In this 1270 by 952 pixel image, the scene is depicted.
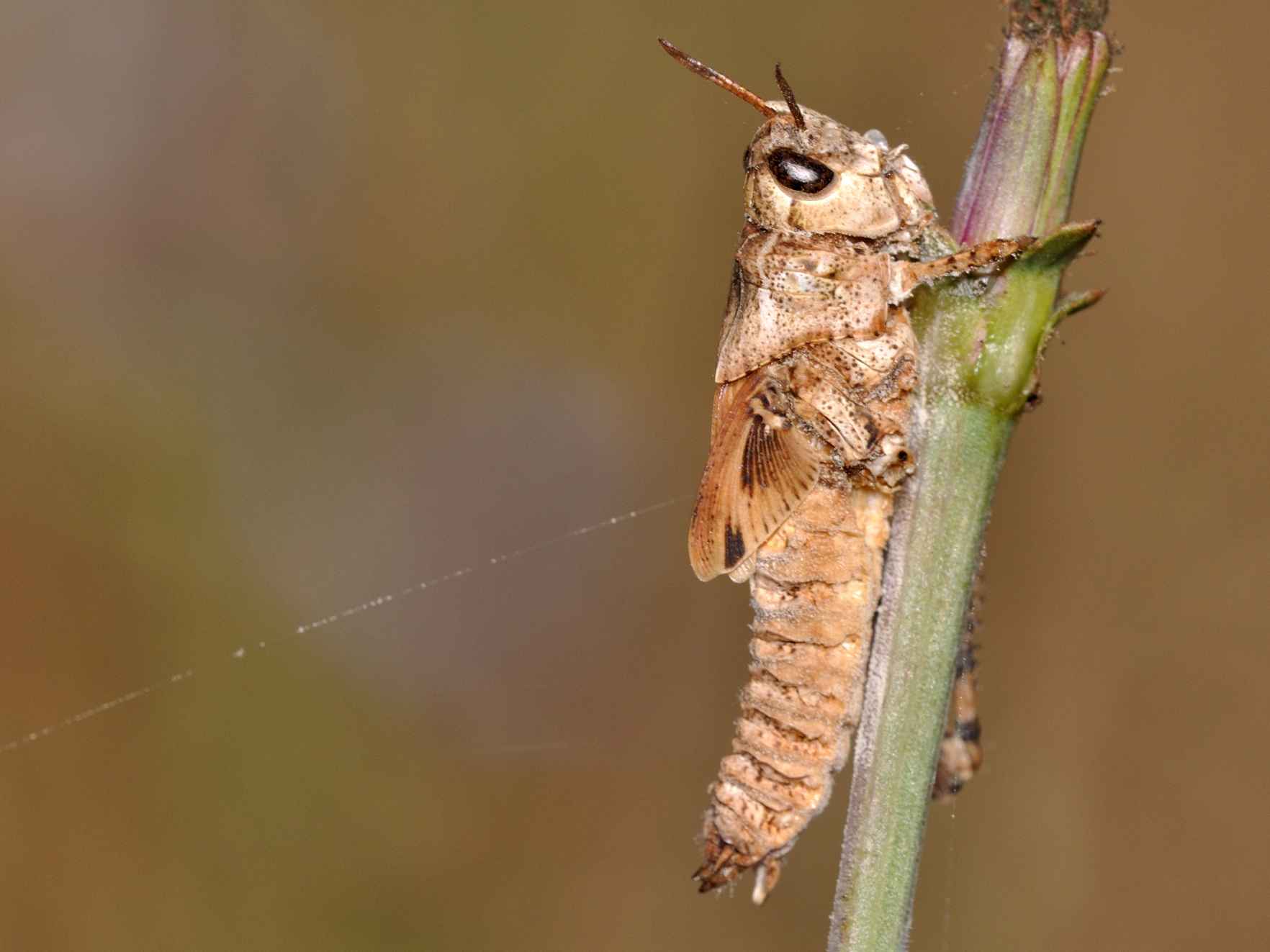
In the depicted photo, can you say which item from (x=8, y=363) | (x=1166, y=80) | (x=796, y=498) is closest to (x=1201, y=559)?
(x=1166, y=80)

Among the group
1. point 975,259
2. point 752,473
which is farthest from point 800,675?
point 975,259

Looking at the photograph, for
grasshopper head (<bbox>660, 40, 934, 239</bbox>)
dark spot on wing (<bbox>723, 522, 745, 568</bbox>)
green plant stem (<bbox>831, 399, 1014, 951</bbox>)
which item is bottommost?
green plant stem (<bbox>831, 399, 1014, 951</bbox>)

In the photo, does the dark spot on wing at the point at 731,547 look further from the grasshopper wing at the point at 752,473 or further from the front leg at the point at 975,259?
the front leg at the point at 975,259

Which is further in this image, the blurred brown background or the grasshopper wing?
the blurred brown background

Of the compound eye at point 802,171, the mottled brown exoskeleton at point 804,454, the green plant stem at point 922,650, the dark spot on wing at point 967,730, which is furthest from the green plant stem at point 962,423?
the dark spot on wing at point 967,730

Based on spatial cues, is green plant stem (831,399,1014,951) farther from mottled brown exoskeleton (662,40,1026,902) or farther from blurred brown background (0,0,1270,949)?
blurred brown background (0,0,1270,949)

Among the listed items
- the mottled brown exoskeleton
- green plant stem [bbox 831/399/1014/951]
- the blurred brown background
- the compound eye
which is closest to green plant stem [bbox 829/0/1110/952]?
green plant stem [bbox 831/399/1014/951]
